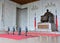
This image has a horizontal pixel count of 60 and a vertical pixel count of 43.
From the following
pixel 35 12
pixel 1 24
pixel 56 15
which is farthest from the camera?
pixel 35 12

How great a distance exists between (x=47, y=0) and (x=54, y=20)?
1.78 metres

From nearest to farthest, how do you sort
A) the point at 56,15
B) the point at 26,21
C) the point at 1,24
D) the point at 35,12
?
the point at 56,15 → the point at 1,24 → the point at 35,12 → the point at 26,21

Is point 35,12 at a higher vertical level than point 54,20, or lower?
higher

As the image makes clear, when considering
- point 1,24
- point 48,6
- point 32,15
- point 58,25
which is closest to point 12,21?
point 1,24

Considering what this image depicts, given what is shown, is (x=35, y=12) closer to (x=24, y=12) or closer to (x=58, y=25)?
(x=24, y=12)

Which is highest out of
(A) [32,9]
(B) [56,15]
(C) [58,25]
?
(A) [32,9]

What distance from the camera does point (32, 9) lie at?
32.3 ft

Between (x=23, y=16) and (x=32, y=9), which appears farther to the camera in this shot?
(x=23, y=16)

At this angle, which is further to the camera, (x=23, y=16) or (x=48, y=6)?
(x=23, y=16)

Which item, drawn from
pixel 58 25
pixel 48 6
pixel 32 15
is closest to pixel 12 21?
pixel 32 15

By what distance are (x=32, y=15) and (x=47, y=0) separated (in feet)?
6.04

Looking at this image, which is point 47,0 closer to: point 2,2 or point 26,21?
point 26,21

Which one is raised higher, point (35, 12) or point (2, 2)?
point (2, 2)

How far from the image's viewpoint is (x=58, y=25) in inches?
324
